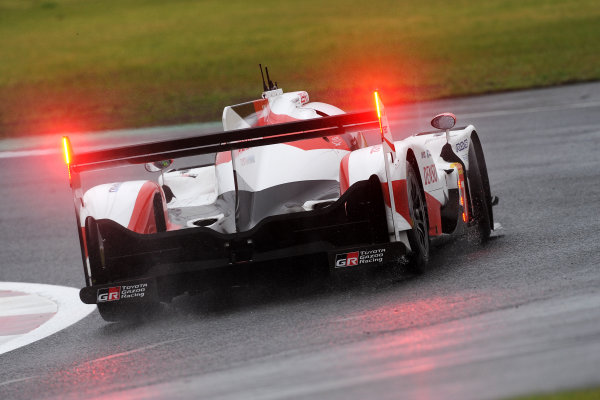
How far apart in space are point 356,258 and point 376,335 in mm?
1085

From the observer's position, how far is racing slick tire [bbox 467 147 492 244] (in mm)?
8523

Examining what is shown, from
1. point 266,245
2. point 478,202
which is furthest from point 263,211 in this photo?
point 478,202

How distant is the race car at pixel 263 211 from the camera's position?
6949 millimetres

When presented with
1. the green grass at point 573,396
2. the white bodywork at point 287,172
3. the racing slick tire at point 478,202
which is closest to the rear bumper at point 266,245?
the white bodywork at point 287,172

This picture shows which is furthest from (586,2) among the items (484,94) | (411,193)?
(411,193)

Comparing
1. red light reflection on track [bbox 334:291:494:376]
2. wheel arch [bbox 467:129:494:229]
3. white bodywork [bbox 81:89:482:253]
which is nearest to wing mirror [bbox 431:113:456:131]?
white bodywork [bbox 81:89:482:253]

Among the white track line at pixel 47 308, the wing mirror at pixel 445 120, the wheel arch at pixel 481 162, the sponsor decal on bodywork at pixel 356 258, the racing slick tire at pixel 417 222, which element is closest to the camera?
the sponsor decal on bodywork at pixel 356 258

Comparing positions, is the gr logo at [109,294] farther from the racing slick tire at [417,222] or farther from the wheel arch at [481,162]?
the wheel arch at [481,162]

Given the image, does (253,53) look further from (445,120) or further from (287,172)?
(287,172)

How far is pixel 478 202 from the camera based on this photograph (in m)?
8.58

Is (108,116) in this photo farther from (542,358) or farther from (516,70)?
(542,358)

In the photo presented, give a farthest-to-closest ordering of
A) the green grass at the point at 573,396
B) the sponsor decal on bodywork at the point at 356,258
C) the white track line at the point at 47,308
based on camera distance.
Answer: the white track line at the point at 47,308 → the sponsor decal on bodywork at the point at 356,258 → the green grass at the point at 573,396

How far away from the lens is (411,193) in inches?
288

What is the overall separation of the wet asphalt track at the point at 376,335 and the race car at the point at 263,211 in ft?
0.97
